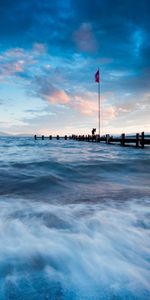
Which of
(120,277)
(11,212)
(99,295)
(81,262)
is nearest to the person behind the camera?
(99,295)

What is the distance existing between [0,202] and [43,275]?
2.52 metres

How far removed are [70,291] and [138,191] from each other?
3.72 m

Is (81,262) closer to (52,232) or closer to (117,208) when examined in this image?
(52,232)

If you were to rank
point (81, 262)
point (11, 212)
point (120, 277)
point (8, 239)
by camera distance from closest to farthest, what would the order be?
point (120, 277), point (81, 262), point (8, 239), point (11, 212)

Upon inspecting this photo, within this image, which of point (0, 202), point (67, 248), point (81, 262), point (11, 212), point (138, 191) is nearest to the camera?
point (81, 262)

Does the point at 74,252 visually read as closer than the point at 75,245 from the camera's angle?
Yes

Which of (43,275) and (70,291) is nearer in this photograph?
(70,291)

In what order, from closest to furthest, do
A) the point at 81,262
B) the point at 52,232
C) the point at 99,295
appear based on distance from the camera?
the point at 99,295, the point at 81,262, the point at 52,232

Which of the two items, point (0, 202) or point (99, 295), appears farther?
point (0, 202)

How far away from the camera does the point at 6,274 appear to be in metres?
2.09

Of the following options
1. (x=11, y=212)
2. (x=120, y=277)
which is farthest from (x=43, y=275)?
(x=11, y=212)

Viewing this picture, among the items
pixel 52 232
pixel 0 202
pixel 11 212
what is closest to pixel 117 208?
pixel 52 232

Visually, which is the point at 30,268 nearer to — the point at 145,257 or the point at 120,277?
the point at 120,277

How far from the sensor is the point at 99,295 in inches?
72.1
